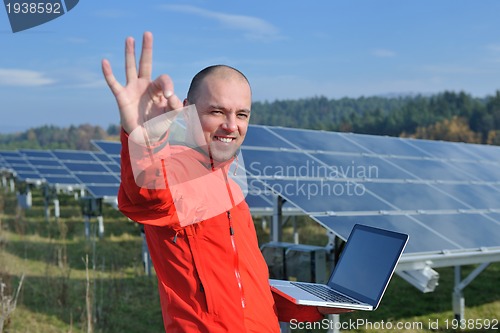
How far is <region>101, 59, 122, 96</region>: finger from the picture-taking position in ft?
4.82

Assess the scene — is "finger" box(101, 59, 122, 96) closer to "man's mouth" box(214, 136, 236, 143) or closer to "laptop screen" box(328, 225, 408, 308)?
"man's mouth" box(214, 136, 236, 143)

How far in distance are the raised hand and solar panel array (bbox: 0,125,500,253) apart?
10.1ft

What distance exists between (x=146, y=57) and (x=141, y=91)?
0.10m

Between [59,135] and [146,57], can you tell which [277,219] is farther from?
[59,135]

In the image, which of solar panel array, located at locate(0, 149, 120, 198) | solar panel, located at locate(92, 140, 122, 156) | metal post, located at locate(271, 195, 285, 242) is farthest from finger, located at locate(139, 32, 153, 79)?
solar panel, located at locate(92, 140, 122, 156)

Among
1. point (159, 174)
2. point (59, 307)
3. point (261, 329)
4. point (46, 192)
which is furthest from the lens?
point (46, 192)

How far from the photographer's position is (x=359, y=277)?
2762mm

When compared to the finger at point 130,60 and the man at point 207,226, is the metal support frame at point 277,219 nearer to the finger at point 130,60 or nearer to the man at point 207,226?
the man at point 207,226

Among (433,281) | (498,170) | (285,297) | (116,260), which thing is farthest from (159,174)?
(116,260)

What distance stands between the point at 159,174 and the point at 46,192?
18089mm

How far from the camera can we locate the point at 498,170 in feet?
28.7

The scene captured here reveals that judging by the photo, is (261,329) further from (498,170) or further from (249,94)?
(498,170)

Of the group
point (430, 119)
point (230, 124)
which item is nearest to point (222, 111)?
point (230, 124)

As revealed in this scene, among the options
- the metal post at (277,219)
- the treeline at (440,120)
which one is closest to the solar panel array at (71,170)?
the metal post at (277,219)
